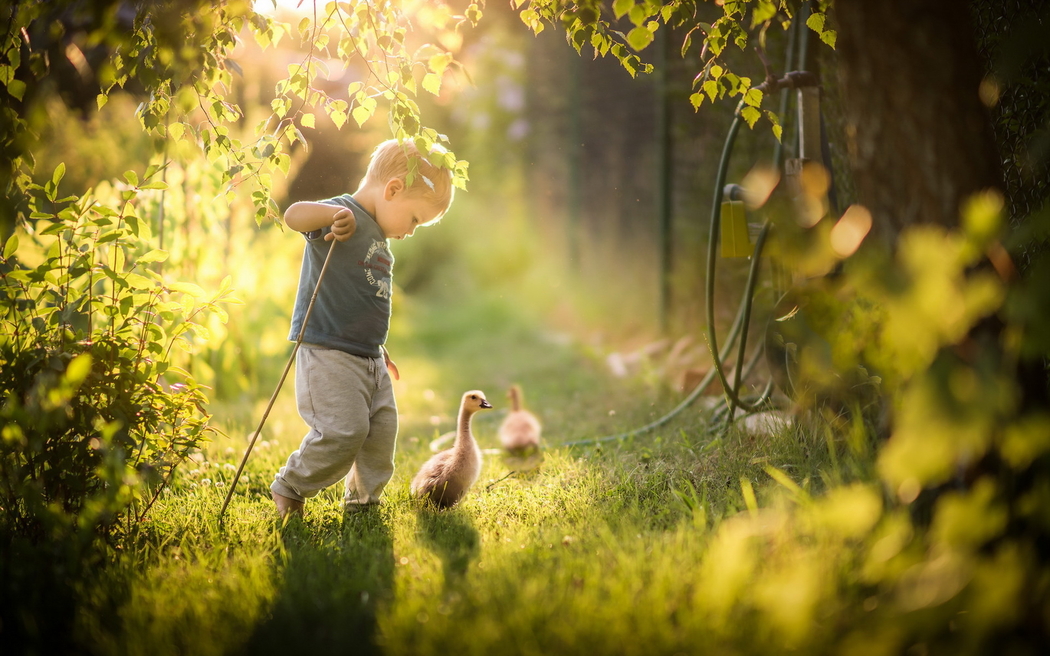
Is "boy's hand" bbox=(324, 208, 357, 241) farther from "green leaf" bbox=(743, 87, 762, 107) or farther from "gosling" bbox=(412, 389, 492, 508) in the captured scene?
"green leaf" bbox=(743, 87, 762, 107)

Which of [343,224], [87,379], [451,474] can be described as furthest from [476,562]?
[87,379]

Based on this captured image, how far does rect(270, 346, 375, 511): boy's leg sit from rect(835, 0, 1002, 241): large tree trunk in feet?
6.06

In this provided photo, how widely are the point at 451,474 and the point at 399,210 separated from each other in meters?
1.02

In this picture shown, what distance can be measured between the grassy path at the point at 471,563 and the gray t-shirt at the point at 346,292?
0.66m

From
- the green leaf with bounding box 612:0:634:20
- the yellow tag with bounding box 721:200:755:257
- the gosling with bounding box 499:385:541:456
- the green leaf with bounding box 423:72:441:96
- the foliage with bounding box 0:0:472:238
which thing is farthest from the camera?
the gosling with bounding box 499:385:541:456

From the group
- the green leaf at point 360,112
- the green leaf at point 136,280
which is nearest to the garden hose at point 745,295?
the green leaf at point 360,112

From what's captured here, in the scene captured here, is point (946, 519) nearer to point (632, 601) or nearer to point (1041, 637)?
point (1041, 637)

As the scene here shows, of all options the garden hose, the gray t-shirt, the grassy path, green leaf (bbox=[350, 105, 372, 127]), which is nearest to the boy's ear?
the gray t-shirt

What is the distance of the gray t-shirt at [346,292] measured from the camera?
2.73m

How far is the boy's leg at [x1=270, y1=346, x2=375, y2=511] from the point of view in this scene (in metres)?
2.67

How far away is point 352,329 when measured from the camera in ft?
9.00

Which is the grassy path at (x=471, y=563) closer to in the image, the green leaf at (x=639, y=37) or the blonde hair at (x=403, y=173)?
the blonde hair at (x=403, y=173)

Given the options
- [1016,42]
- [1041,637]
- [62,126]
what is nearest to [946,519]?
[1041,637]

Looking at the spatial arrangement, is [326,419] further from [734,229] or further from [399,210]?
[734,229]
